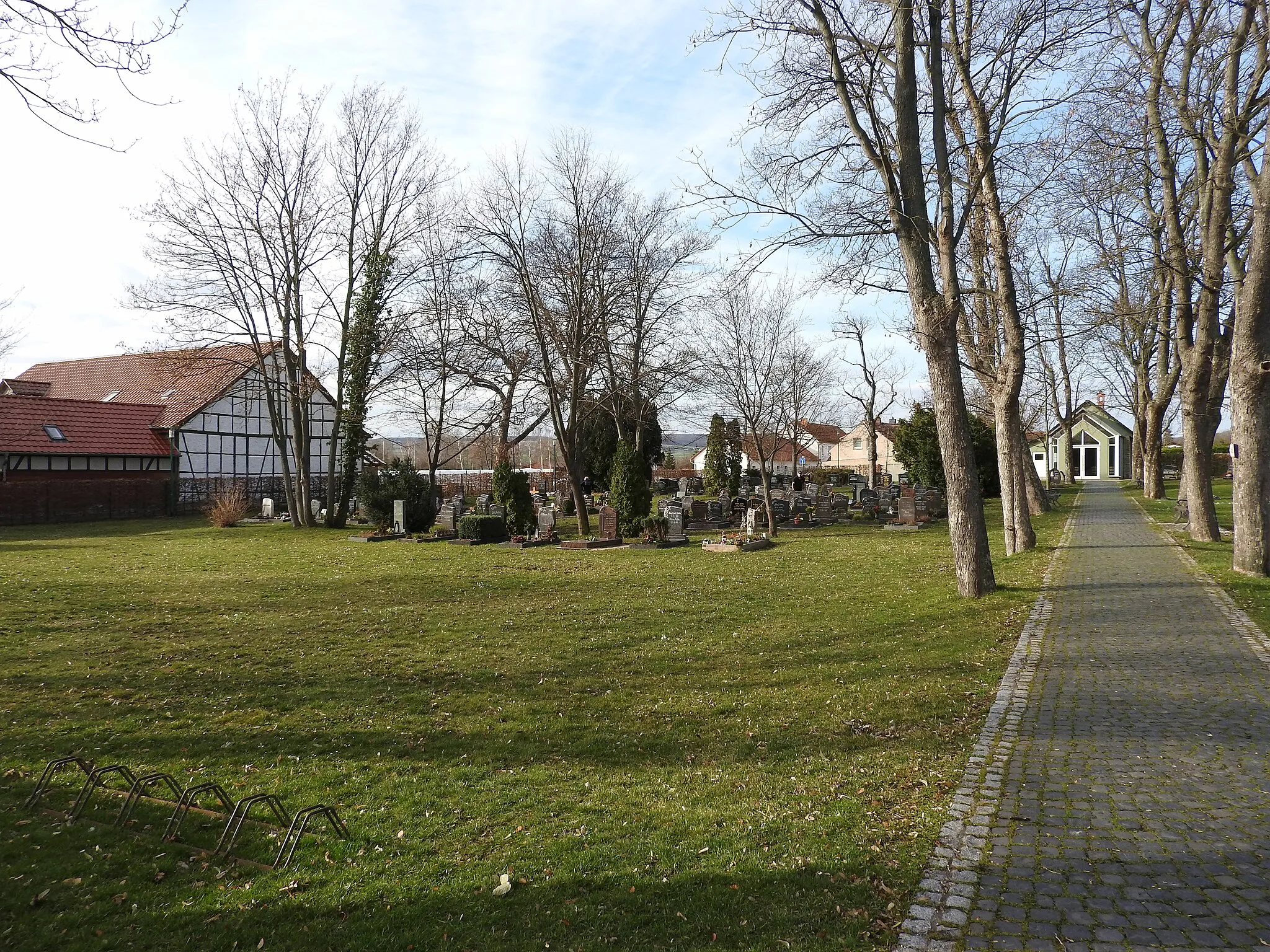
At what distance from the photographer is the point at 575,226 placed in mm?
24875

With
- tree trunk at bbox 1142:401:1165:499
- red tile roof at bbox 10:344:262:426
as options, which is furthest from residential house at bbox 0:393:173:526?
tree trunk at bbox 1142:401:1165:499

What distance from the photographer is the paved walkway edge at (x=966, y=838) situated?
11.6ft

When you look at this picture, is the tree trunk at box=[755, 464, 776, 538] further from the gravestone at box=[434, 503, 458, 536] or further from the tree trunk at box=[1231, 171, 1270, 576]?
the tree trunk at box=[1231, 171, 1270, 576]

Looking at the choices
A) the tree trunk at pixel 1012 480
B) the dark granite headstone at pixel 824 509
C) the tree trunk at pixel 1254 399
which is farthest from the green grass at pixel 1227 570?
the dark granite headstone at pixel 824 509

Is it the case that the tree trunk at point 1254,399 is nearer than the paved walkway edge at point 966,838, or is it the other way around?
the paved walkway edge at point 966,838

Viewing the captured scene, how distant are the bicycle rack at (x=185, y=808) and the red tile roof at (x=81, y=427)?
31.9 m

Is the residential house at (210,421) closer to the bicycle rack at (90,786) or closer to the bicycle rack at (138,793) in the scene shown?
the bicycle rack at (90,786)

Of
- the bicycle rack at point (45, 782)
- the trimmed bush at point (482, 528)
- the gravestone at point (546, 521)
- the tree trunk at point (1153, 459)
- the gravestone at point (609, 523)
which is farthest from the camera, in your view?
the tree trunk at point (1153, 459)

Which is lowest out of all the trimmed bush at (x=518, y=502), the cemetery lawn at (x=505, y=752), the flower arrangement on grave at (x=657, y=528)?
the cemetery lawn at (x=505, y=752)

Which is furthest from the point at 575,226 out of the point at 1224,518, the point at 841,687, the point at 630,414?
the point at 1224,518

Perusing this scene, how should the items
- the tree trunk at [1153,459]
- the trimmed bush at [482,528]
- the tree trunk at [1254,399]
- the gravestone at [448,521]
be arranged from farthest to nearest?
the tree trunk at [1153,459]
the gravestone at [448,521]
the trimmed bush at [482,528]
the tree trunk at [1254,399]

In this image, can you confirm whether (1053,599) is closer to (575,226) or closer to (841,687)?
(841,687)

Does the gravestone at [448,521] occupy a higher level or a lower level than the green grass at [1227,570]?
higher

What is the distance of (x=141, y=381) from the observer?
3944cm
